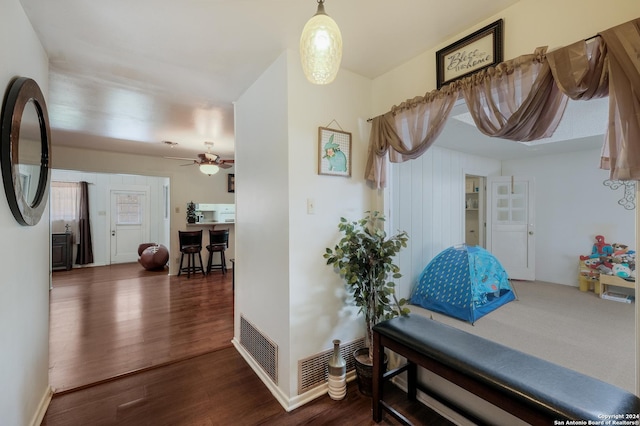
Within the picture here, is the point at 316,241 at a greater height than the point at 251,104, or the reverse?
the point at 251,104

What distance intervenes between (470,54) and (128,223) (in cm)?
809

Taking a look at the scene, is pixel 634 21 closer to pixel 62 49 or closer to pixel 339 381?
pixel 339 381

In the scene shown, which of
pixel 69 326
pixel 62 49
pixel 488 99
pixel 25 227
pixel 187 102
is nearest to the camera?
pixel 488 99

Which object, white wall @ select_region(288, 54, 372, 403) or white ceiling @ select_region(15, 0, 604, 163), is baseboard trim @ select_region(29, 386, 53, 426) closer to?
white wall @ select_region(288, 54, 372, 403)

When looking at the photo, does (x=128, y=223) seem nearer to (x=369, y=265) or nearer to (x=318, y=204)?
(x=318, y=204)

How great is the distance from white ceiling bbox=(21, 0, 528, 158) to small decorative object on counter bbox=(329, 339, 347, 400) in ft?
6.81

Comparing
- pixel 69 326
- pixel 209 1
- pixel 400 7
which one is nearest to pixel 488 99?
pixel 400 7

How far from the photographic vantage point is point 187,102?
270cm

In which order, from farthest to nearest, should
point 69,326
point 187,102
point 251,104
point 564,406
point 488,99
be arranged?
1. point 69,326
2. point 187,102
3. point 251,104
4. point 488,99
5. point 564,406

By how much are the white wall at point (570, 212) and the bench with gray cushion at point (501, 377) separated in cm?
356

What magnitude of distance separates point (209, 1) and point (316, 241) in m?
1.53

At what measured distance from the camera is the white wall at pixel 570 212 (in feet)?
11.2

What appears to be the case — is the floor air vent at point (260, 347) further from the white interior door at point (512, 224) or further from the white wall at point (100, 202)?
the white wall at point (100, 202)

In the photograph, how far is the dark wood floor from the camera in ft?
5.47
